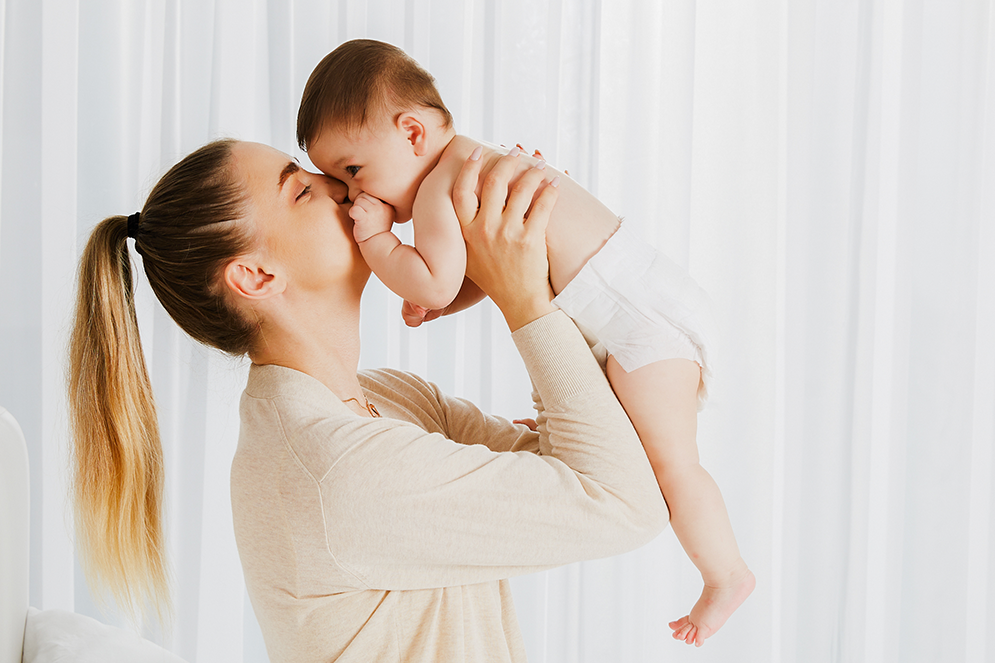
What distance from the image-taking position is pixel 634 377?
1.03 meters

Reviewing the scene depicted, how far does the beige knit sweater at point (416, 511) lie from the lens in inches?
33.1

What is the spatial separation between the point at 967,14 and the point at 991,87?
8.7 inches

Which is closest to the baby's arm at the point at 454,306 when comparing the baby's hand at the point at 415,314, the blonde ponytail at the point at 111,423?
the baby's hand at the point at 415,314

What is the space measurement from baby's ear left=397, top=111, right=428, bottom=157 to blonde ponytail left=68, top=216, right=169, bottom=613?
419 mm

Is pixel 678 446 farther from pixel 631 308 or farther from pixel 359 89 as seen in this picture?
pixel 359 89

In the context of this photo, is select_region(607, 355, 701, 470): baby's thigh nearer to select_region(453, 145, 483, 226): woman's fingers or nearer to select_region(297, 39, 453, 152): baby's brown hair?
select_region(453, 145, 483, 226): woman's fingers

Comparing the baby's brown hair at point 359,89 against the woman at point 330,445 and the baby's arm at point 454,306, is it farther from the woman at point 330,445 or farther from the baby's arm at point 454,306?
the baby's arm at point 454,306

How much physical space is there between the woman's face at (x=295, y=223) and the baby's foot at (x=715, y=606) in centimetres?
73

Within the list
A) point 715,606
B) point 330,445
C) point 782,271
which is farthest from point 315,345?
point 782,271

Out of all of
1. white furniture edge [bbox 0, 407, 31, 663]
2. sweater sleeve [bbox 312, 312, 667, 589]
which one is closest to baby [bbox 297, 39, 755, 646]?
sweater sleeve [bbox 312, 312, 667, 589]

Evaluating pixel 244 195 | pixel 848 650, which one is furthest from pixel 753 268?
pixel 244 195

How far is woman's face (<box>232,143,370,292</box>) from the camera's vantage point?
39.4 inches

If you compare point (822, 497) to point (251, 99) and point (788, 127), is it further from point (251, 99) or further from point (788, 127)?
point (251, 99)

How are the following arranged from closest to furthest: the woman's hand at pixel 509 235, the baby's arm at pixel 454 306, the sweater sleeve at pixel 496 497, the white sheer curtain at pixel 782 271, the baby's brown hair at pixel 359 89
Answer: the sweater sleeve at pixel 496 497 → the woman's hand at pixel 509 235 → the baby's brown hair at pixel 359 89 → the baby's arm at pixel 454 306 → the white sheer curtain at pixel 782 271
